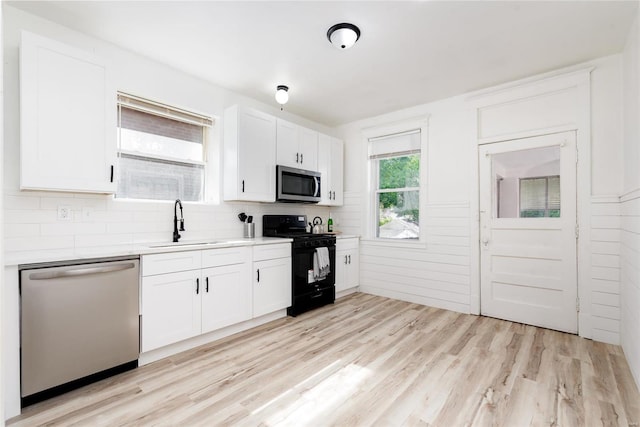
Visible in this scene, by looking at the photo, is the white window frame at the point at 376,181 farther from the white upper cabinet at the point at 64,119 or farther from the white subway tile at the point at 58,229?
the white subway tile at the point at 58,229

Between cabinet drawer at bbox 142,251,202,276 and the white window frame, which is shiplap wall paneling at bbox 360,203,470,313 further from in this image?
cabinet drawer at bbox 142,251,202,276

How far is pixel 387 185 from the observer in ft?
15.5

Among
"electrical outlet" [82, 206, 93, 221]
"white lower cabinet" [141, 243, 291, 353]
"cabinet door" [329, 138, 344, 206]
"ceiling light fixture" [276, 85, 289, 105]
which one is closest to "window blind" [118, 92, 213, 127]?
"ceiling light fixture" [276, 85, 289, 105]

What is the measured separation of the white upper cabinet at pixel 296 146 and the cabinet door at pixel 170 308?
192 centimetres

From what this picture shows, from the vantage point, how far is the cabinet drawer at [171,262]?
2471 mm

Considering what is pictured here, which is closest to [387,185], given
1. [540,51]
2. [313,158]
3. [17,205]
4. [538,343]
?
[313,158]

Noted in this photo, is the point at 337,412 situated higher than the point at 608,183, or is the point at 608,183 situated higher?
the point at 608,183

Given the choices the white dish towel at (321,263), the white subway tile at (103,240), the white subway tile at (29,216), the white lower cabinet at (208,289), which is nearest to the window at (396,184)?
the white dish towel at (321,263)

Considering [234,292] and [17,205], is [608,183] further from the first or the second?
[17,205]

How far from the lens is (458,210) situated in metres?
3.88

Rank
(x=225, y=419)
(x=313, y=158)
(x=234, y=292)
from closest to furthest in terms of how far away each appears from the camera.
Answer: (x=225, y=419) → (x=234, y=292) → (x=313, y=158)

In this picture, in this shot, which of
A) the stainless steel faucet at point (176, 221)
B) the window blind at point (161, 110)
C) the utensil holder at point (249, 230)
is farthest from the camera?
the utensil holder at point (249, 230)

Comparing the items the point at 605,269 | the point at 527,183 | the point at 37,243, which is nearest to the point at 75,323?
the point at 37,243

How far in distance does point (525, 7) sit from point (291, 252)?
306 centimetres
